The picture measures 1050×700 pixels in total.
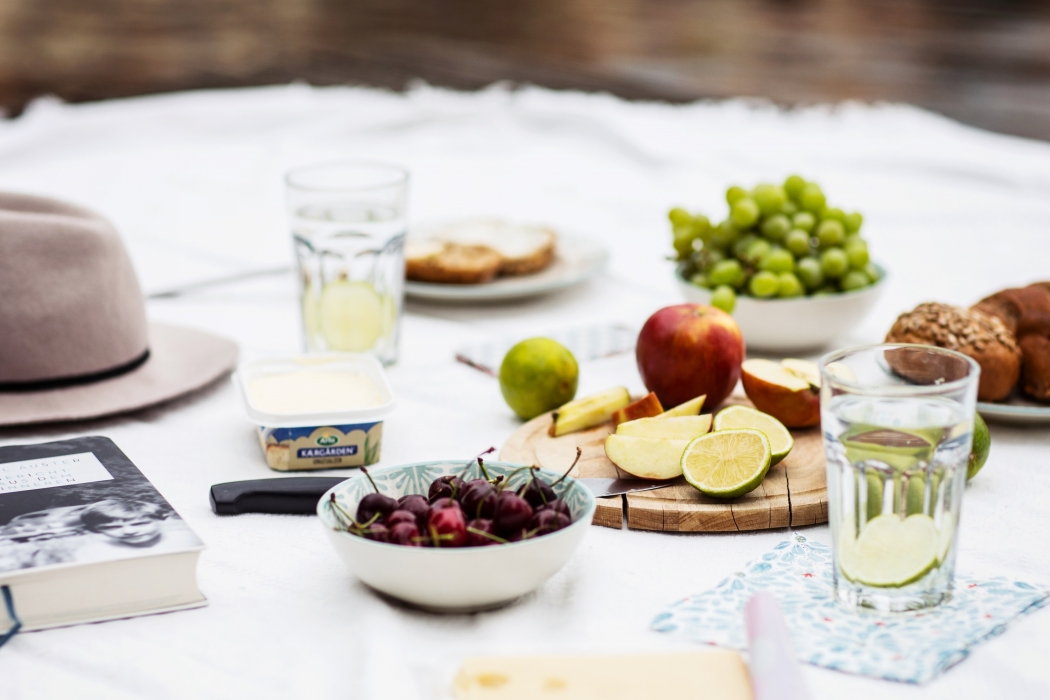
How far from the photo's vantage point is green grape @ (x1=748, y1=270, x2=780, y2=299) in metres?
1.28

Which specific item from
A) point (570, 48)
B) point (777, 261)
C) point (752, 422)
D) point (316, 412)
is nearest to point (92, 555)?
point (316, 412)

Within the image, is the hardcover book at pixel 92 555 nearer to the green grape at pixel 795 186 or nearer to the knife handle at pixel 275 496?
the knife handle at pixel 275 496

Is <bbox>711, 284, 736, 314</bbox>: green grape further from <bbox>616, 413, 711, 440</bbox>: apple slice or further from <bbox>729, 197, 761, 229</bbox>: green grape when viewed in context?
<bbox>616, 413, 711, 440</bbox>: apple slice

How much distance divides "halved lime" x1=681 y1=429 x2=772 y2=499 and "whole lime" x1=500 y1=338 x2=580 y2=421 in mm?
244

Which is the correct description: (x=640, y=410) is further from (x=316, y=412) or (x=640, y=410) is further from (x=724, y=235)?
(x=724, y=235)

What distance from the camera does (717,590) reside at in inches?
30.0

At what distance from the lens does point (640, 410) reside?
1.02m

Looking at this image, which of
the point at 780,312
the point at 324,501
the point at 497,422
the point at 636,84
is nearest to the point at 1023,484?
the point at 780,312

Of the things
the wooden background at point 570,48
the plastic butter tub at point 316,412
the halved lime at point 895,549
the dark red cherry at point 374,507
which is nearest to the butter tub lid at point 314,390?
the plastic butter tub at point 316,412

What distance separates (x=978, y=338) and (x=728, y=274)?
328 mm

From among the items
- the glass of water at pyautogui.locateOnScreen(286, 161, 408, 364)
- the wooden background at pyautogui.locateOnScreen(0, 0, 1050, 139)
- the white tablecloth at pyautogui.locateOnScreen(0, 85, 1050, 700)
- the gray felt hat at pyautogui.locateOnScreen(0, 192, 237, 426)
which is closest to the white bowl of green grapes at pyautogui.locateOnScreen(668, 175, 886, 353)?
the white tablecloth at pyautogui.locateOnScreen(0, 85, 1050, 700)

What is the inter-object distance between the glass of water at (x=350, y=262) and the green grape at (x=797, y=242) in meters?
0.49

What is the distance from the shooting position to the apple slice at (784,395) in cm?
101

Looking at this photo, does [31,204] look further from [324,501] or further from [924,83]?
[924,83]
